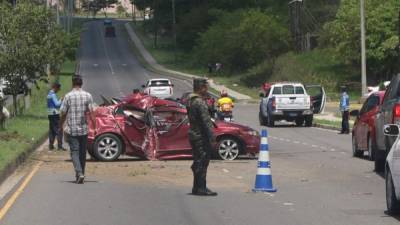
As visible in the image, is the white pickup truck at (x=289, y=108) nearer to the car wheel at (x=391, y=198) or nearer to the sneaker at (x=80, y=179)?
the sneaker at (x=80, y=179)

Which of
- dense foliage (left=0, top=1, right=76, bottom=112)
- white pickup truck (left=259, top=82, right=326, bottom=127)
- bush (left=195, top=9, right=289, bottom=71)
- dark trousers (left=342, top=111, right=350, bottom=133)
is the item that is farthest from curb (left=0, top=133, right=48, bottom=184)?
bush (left=195, top=9, right=289, bottom=71)

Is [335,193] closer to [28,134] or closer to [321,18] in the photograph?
[28,134]

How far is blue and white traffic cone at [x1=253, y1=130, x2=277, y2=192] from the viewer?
15.2 meters

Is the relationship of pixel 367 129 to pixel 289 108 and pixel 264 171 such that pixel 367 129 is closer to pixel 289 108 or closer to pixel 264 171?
pixel 264 171

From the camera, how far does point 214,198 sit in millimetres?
14680

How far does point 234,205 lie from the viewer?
45.4ft

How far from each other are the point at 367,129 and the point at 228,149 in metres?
3.35

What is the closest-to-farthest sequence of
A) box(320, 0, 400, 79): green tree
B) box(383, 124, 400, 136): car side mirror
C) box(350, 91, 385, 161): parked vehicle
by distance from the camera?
box(383, 124, 400, 136): car side mirror < box(350, 91, 385, 161): parked vehicle < box(320, 0, 400, 79): green tree

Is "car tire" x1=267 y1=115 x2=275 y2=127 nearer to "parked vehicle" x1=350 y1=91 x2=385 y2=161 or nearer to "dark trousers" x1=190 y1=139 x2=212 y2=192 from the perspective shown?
"parked vehicle" x1=350 y1=91 x2=385 y2=161

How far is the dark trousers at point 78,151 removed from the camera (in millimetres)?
16697

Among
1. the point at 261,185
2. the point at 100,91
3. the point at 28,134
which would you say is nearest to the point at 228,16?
the point at 100,91

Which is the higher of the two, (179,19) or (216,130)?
(179,19)

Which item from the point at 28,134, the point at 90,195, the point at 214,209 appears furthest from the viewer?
the point at 28,134

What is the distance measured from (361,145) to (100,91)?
4878 cm
